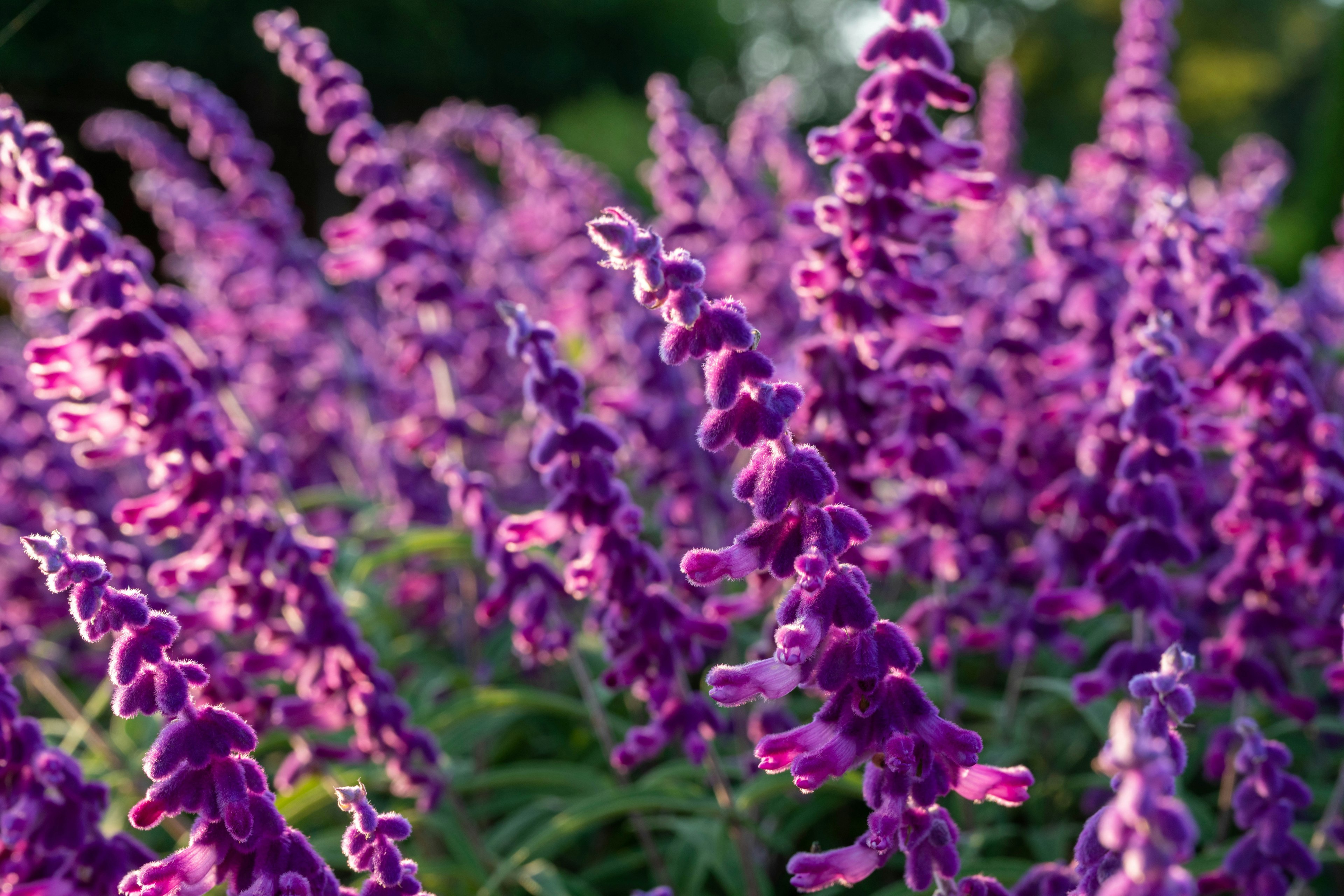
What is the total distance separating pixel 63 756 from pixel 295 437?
193 inches

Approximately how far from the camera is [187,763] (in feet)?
5.68

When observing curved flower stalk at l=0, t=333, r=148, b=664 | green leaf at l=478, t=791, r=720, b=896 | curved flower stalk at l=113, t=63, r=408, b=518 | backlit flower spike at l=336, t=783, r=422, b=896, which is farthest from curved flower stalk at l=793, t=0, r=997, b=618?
curved flower stalk at l=0, t=333, r=148, b=664

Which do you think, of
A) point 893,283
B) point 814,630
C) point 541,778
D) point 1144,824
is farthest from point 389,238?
point 1144,824

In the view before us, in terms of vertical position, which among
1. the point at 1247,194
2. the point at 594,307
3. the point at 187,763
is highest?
the point at 1247,194

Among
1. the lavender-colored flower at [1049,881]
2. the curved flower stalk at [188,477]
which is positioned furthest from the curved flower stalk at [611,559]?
the lavender-colored flower at [1049,881]

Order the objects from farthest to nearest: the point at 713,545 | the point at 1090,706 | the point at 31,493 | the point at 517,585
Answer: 1. the point at 31,493
2. the point at 713,545
3. the point at 1090,706
4. the point at 517,585

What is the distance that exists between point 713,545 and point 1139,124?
2.78 metres

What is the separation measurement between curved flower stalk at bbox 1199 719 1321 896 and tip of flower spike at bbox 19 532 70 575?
2.02 m

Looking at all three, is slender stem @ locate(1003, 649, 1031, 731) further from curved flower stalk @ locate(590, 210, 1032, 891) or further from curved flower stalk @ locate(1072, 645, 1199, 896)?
curved flower stalk @ locate(1072, 645, 1199, 896)

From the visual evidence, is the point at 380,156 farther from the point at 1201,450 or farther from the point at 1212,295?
the point at 1201,450

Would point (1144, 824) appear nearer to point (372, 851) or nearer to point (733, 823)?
point (372, 851)

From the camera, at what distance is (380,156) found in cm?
438

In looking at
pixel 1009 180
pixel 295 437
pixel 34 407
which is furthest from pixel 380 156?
pixel 1009 180

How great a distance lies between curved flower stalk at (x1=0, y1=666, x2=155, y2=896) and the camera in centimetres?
211
